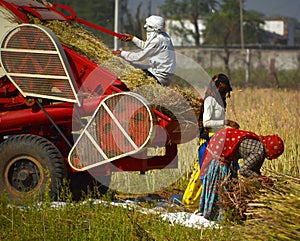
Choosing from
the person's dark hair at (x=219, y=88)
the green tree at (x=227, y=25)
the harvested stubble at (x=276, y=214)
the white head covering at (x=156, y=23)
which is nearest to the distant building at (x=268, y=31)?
the green tree at (x=227, y=25)

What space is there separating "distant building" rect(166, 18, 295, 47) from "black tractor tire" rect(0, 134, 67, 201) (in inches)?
1620

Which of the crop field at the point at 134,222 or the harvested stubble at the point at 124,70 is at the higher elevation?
the harvested stubble at the point at 124,70

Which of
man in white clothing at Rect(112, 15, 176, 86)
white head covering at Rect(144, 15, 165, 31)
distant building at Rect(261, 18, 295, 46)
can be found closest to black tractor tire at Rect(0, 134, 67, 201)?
man in white clothing at Rect(112, 15, 176, 86)

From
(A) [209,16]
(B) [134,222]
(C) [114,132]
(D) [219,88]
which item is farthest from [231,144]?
(A) [209,16]

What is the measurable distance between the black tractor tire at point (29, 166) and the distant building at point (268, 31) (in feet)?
135

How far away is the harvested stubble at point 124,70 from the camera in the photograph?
838 cm

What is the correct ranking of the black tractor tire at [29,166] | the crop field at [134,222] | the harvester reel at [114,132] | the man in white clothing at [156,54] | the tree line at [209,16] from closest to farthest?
the crop field at [134,222] < the harvester reel at [114,132] < the black tractor tire at [29,166] < the man in white clothing at [156,54] < the tree line at [209,16]

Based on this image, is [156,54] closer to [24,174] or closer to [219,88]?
[219,88]

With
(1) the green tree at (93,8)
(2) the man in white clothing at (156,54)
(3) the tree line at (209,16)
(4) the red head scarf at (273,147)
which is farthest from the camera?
(3) the tree line at (209,16)

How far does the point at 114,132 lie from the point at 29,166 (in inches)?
41.7

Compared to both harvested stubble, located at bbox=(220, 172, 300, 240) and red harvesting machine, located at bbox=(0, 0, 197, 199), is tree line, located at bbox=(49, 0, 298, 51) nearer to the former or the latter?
red harvesting machine, located at bbox=(0, 0, 197, 199)

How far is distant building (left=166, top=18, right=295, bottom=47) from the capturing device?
51.7 metres

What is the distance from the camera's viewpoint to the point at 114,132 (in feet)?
26.7

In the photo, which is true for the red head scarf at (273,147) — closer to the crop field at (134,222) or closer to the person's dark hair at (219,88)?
the crop field at (134,222)
